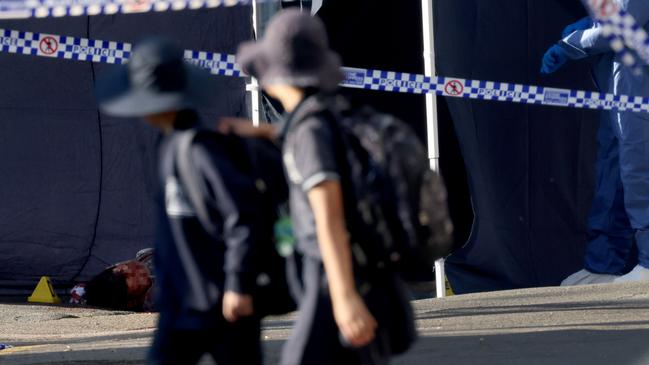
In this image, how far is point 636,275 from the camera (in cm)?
1089

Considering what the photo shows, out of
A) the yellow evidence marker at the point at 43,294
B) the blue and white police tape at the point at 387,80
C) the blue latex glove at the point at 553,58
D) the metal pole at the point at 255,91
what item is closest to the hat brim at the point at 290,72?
the blue and white police tape at the point at 387,80

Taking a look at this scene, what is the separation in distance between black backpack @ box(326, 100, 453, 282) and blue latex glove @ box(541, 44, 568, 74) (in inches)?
264

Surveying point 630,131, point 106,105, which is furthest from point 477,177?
point 106,105

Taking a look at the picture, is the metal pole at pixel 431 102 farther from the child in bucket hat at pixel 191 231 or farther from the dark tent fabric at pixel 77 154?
the child in bucket hat at pixel 191 231

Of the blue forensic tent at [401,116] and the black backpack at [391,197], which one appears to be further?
the blue forensic tent at [401,116]

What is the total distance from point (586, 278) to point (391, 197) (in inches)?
298

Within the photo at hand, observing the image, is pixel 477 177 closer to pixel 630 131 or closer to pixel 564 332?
pixel 630 131

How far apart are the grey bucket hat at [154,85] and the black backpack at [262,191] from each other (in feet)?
0.48

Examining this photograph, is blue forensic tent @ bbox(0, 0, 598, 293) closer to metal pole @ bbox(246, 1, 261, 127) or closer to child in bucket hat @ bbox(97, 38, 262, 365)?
metal pole @ bbox(246, 1, 261, 127)

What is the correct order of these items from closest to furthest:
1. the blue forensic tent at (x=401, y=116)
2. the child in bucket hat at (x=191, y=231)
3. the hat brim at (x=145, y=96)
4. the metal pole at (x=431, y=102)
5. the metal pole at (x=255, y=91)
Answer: the child in bucket hat at (x=191, y=231), the hat brim at (x=145, y=96), the metal pole at (x=431, y=102), the metal pole at (x=255, y=91), the blue forensic tent at (x=401, y=116)

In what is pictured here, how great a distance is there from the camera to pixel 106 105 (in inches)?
190

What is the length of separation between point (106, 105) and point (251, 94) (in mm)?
6225

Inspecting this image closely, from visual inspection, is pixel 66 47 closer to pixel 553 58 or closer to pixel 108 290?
pixel 108 290

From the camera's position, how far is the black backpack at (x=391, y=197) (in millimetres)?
4059
